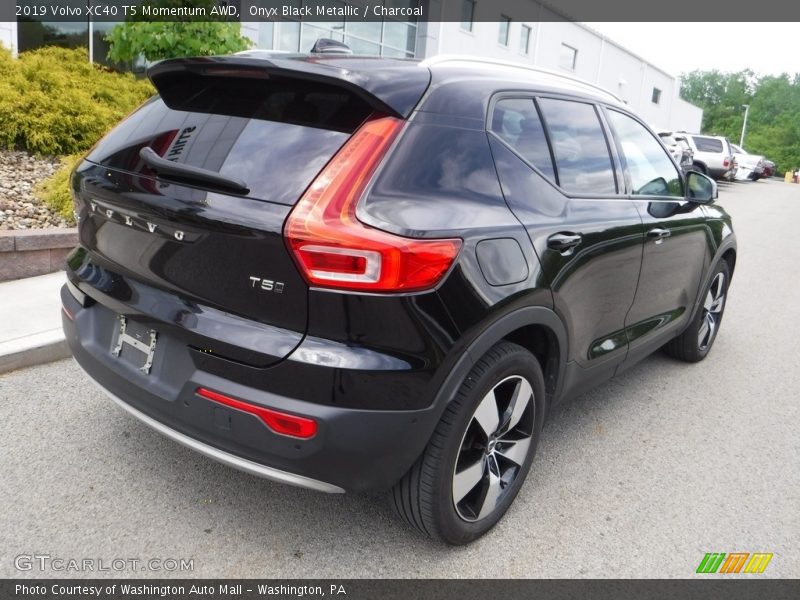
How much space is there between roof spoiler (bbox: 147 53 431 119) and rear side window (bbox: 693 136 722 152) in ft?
88.4

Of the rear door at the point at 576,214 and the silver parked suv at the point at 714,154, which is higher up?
the rear door at the point at 576,214

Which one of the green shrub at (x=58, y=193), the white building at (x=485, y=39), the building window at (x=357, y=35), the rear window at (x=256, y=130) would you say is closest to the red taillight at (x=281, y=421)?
the rear window at (x=256, y=130)

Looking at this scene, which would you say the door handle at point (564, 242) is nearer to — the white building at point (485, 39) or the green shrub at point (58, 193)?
the green shrub at point (58, 193)

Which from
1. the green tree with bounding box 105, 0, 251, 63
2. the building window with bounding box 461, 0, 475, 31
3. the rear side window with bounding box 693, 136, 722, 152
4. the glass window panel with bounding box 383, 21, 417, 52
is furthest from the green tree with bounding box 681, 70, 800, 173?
the green tree with bounding box 105, 0, 251, 63

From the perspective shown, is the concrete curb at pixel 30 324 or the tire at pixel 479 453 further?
the concrete curb at pixel 30 324

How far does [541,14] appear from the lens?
29.8 meters

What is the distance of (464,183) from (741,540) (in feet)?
6.17

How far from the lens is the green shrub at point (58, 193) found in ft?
20.1

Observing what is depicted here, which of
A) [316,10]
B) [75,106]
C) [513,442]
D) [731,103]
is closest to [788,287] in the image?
[513,442]

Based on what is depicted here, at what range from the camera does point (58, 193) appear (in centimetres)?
625

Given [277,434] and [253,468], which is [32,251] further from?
[277,434]

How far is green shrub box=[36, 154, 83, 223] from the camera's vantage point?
6.14 meters

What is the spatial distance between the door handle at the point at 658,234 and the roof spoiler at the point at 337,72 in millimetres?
1660

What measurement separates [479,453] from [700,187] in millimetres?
2567
